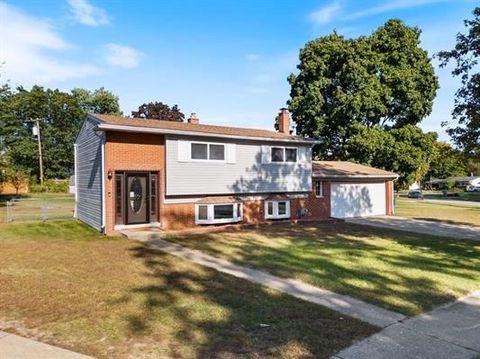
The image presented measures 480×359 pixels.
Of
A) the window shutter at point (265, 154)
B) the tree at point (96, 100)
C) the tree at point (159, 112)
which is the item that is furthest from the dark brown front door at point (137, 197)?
the tree at point (96, 100)

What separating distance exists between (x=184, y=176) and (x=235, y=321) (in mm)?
10547

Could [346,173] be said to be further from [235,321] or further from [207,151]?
[235,321]

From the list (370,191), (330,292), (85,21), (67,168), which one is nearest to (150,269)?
(330,292)

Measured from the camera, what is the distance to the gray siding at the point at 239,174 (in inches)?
616

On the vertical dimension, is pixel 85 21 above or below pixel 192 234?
above

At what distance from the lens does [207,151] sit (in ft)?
54.5

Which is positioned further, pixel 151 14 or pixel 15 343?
pixel 151 14

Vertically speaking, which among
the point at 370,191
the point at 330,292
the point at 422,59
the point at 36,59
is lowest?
the point at 330,292

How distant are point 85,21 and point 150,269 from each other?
34.5 ft

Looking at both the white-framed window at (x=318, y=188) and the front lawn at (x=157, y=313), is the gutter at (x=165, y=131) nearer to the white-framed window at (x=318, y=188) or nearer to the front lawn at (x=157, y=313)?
the white-framed window at (x=318, y=188)

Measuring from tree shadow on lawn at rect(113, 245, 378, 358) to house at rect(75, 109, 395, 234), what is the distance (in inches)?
298

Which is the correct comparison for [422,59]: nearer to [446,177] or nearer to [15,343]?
[15,343]

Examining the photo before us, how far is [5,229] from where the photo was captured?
15.0 meters

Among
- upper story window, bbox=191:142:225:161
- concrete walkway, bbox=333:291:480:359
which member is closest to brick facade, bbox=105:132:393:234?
upper story window, bbox=191:142:225:161
